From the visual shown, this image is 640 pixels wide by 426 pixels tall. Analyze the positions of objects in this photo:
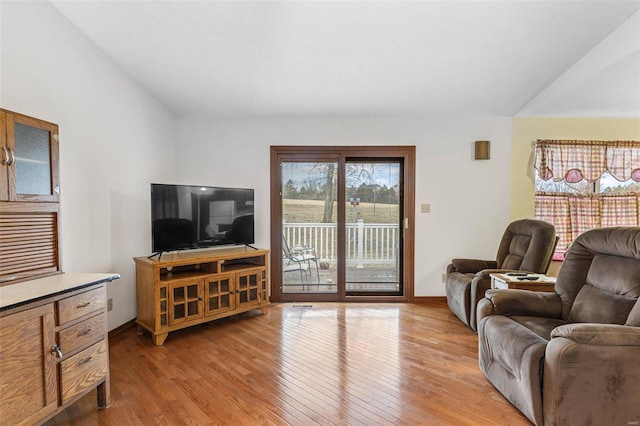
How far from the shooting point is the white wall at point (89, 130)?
2006 mm

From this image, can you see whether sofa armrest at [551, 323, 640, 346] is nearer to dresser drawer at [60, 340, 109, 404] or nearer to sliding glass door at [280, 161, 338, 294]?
dresser drawer at [60, 340, 109, 404]

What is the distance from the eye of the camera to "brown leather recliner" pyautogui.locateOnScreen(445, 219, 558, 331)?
314cm

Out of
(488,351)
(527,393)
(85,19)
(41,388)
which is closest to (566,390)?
(527,393)

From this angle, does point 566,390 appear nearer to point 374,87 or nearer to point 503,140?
point 374,87

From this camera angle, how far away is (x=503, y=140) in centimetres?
417

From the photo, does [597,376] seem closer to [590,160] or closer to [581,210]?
[581,210]

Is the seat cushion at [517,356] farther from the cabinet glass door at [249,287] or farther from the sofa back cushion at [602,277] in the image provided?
the cabinet glass door at [249,287]

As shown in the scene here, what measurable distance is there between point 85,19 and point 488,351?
360 cm

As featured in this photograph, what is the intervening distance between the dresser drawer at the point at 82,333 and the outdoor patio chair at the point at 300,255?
2473mm

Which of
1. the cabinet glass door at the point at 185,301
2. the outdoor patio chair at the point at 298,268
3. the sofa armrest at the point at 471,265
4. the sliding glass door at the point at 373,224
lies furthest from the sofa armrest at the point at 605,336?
the outdoor patio chair at the point at 298,268

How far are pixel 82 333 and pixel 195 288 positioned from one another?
52.2 inches

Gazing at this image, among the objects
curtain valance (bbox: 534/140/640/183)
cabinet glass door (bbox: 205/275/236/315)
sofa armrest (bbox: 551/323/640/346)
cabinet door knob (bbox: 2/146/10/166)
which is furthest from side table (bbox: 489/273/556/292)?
cabinet door knob (bbox: 2/146/10/166)

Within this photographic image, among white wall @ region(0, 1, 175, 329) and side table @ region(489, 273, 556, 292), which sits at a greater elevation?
white wall @ region(0, 1, 175, 329)

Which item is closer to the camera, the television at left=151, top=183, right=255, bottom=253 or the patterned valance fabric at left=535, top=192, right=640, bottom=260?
the television at left=151, top=183, right=255, bottom=253
